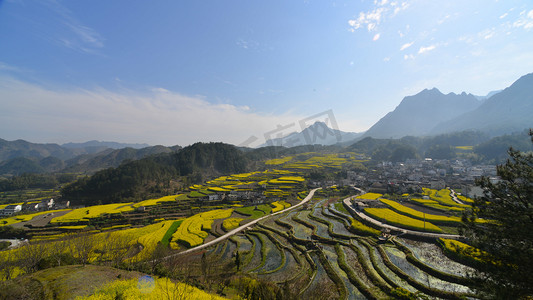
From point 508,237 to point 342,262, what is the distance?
47.0 feet

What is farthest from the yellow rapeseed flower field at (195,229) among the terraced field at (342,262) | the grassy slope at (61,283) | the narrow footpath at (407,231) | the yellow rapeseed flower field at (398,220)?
the yellow rapeseed flower field at (398,220)

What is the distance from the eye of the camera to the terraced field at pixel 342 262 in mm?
16938

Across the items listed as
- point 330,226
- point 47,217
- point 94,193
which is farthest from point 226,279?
point 94,193

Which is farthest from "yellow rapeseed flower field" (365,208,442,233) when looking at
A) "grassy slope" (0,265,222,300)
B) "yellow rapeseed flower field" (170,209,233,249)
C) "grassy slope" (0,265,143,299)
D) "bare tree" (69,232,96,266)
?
"bare tree" (69,232,96,266)

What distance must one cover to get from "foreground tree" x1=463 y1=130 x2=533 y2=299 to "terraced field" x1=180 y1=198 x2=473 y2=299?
3.66 meters

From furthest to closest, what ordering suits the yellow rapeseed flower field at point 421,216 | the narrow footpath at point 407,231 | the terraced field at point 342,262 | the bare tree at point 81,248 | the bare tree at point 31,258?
the yellow rapeseed flower field at point 421,216 < the narrow footpath at point 407,231 < the bare tree at point 81,248 < the terraced field at point 342,262 < the bare tree at point 31,258

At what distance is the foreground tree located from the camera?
28.2 feet

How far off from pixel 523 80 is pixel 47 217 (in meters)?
295

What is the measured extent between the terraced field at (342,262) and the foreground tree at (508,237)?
12.0 feet

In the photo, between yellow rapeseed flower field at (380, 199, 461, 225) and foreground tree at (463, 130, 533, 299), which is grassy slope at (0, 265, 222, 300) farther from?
yellow rapeseed flower field at (380, 199, 461, 225)

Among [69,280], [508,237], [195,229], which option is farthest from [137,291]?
→ [195,229]

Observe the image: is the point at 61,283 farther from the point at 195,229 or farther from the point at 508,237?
the point at 508,237

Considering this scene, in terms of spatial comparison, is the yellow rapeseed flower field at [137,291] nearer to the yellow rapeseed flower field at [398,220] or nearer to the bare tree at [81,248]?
the bare tree at [81,248]

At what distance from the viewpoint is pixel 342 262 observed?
68.6ft
